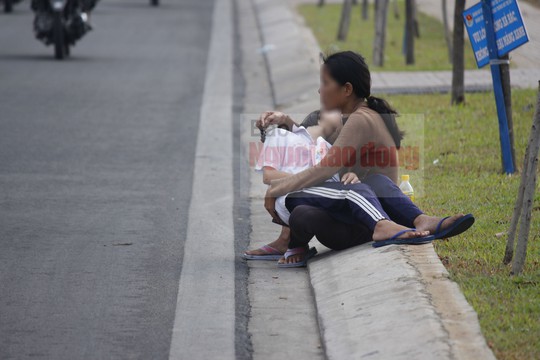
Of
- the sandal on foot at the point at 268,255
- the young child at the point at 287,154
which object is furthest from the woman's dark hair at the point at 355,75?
the sandal on foot at the point at 268,255

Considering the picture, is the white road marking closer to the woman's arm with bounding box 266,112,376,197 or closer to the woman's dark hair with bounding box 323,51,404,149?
the woman's arm with bounding box 266,112,376,197

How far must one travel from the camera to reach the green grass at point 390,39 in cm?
1625

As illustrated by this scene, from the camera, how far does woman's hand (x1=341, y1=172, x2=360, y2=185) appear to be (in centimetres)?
651

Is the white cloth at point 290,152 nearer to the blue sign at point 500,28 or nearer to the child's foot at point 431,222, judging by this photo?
the child's foot at point 431,222

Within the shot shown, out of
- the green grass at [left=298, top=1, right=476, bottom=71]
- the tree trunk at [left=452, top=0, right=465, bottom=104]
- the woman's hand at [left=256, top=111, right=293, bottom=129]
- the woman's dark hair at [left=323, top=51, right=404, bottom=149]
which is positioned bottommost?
the green grass at [left=298, top=1, right=476, bottom=71]

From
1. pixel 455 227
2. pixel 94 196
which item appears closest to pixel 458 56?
pixel 94 196

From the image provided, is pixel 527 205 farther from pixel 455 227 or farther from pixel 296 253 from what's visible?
pixel 296 253

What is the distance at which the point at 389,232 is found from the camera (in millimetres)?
6309

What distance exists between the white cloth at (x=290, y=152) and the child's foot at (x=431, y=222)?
553 mm

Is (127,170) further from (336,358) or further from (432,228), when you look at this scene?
(336,358)

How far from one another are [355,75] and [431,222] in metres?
0.95

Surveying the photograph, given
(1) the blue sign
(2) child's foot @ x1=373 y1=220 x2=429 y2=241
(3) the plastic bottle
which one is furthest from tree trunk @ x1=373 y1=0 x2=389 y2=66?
(2) child's foot @ x1=373 y1=220 x2=429 y2=241

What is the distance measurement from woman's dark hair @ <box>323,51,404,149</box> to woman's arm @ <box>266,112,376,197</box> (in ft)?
0.41

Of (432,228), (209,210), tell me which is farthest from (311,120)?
(209,210)
